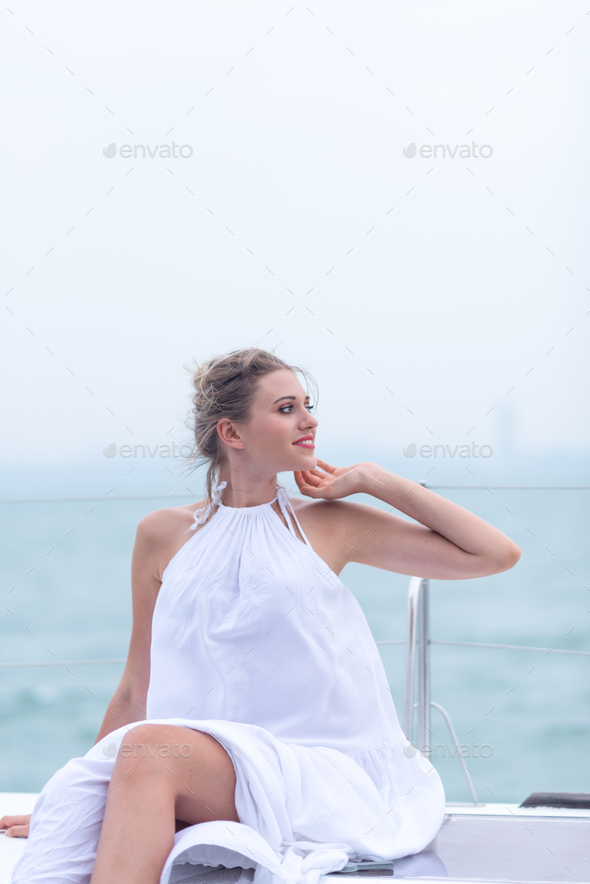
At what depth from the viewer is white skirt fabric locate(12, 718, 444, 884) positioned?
39.9 inches

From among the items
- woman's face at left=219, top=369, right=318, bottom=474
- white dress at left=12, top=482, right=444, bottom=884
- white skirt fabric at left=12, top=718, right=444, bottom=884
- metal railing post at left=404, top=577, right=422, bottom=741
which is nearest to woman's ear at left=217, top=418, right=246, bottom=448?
woman's face at left=219, top=369, right=318, bottom=474

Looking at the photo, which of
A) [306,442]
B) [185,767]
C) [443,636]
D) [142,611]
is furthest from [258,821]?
[443,636]

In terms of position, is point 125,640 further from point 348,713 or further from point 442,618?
point 348,713

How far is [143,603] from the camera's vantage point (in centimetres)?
143

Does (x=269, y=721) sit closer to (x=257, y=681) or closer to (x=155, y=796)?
(x=257, y=681)

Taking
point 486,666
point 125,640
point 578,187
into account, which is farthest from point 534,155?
point 125,640

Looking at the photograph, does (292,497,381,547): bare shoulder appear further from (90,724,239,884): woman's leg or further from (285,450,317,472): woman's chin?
(90,724,239,884): woman's leg

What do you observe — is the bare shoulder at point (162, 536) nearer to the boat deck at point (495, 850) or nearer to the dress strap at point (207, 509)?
the dress strap at point (207, 509)

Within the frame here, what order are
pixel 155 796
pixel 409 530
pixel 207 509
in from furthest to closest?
pixel 207 509, pixel 409 530, pixel 155 796

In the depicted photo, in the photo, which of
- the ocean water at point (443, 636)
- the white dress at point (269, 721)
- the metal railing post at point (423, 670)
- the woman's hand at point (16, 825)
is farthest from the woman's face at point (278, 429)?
the ocean water at point (443, 636)

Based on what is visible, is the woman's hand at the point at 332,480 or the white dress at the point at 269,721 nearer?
the white dress at the point at 269,721

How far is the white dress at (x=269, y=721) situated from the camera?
1043 mm

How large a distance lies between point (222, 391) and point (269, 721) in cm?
56

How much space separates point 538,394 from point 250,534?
384 inches
